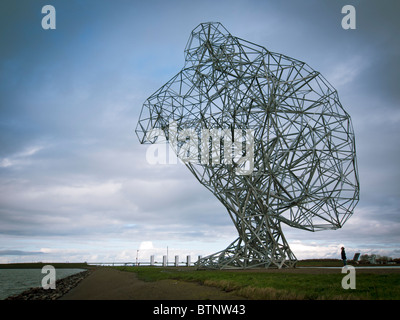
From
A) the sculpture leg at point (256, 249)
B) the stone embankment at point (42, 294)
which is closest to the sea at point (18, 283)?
the stone embankment at point (42, 294)

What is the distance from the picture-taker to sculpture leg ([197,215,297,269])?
29719 millimetres

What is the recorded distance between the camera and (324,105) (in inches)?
1139

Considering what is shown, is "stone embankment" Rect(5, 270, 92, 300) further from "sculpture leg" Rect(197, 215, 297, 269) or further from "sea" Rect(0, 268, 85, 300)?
"sculpture leg" Rect(197, 215, 297, 269)

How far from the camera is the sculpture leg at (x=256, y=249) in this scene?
29719 millimetres

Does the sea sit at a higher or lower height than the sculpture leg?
lower

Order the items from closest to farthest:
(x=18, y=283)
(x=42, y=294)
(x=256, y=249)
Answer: (x=42, y=294), (x=256, y=249), (x=18, y=283)

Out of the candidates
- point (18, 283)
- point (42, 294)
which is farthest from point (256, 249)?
point (18, 283)

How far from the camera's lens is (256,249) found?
30969 millimetres

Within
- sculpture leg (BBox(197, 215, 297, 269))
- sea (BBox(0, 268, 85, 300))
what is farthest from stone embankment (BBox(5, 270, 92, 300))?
sculpture leg (BBox(197, 215, 297, 269))

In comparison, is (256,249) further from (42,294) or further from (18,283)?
(18,283)

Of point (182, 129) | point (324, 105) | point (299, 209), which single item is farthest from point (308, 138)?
point (182, 129)

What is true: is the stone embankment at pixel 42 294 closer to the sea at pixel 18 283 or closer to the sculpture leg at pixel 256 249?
the sea at pixel 18 283
